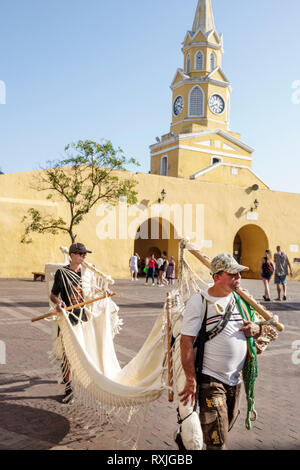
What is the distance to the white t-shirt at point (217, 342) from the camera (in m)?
2.70

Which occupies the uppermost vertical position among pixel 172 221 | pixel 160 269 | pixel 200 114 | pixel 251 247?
pixel 200 114

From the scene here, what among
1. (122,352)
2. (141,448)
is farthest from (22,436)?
(122,352)

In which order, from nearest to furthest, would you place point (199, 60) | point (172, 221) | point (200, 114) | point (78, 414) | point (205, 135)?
point (78, 414) → point (172, 221) → point (205, 135) → point (200, 114) → point (199, 60)

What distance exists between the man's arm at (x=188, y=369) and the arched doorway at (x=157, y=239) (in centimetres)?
2000

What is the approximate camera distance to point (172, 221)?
23281 millimetres

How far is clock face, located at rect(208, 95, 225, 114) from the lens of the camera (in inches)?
1296

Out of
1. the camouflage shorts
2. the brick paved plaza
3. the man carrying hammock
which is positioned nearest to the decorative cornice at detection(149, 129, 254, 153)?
the brick paved plaza

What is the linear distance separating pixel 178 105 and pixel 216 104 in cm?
302

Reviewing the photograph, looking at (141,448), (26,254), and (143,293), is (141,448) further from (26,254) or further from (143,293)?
(26,254)

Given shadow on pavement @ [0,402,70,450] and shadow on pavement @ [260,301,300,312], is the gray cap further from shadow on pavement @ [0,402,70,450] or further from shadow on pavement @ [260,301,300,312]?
shadow on pavement @ [260,301,300,312]

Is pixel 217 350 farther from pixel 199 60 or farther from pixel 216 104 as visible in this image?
pixel 199 60

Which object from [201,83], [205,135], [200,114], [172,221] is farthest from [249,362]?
[201,83]

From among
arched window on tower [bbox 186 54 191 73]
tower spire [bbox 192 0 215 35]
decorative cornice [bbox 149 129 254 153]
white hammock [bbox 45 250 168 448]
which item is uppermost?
tower spire [bbox 192 0 215 35]

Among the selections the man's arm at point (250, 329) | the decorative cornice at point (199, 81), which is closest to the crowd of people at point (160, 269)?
the man's arm at point (250, 329)
